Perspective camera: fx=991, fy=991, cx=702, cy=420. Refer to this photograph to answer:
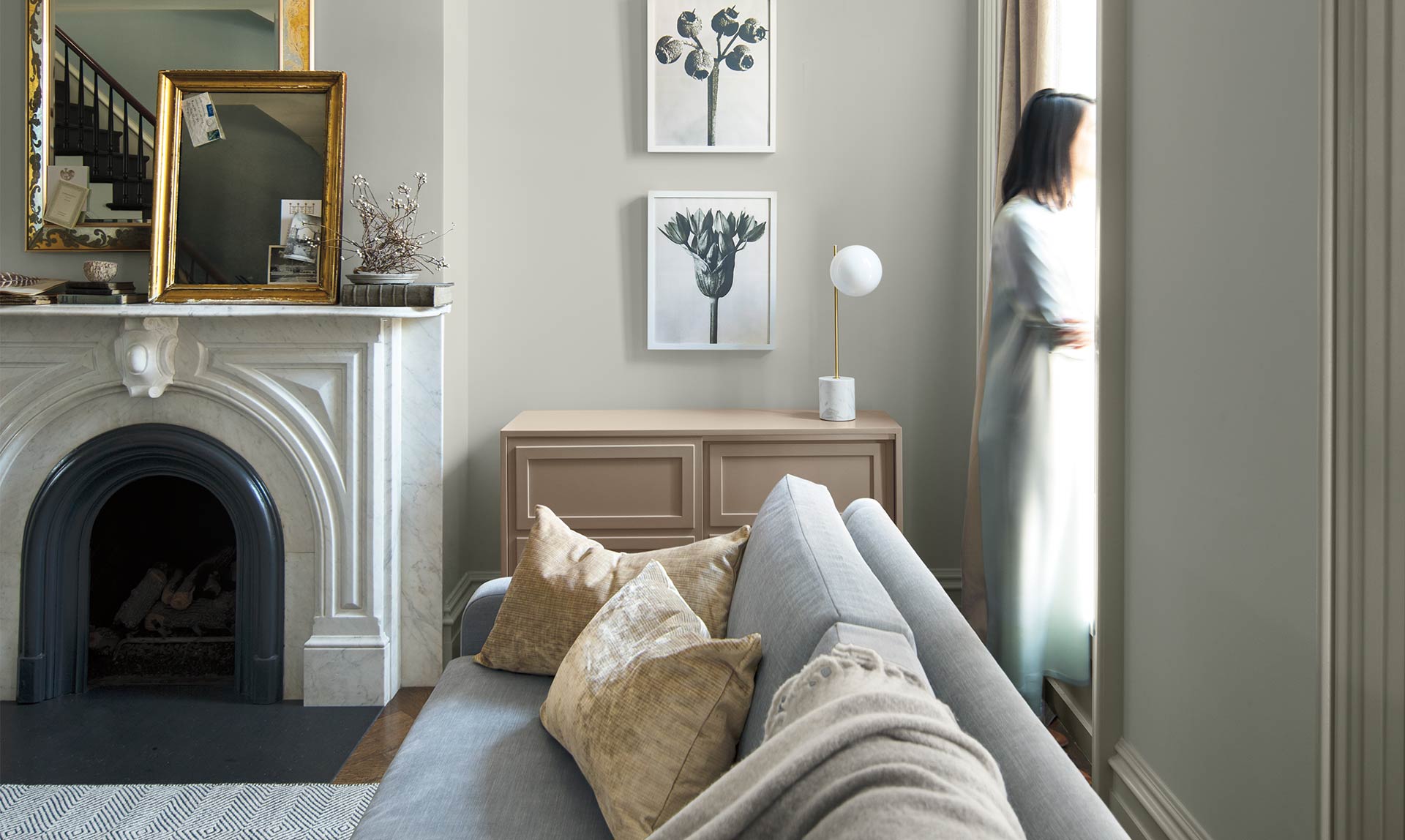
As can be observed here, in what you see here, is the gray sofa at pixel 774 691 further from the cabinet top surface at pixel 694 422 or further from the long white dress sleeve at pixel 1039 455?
the cabinet top surface at pixel 694 422

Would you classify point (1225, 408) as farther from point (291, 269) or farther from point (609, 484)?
point (291, 269)

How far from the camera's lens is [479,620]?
90.4 inches

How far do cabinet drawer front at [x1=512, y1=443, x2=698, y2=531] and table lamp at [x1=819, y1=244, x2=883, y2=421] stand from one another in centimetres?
52

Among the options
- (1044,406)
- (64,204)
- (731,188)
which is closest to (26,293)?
(64,204)

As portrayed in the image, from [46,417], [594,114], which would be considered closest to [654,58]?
[594,114]

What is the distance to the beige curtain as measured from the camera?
9.27ft

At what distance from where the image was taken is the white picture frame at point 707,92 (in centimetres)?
367

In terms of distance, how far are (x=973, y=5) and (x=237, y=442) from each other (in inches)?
119

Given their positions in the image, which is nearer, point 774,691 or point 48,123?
point 774,691

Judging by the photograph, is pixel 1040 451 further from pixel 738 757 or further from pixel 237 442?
pixel 237 442

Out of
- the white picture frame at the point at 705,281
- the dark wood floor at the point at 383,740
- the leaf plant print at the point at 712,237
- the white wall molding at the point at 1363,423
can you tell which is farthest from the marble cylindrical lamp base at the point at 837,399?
the white wall molding at the point at 1363,423

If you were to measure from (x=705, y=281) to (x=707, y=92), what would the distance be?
70cm

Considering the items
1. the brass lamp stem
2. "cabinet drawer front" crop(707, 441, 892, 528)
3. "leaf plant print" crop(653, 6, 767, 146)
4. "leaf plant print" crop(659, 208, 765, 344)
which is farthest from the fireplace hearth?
"leaf plant print" crop(653, 6, 767, 146)

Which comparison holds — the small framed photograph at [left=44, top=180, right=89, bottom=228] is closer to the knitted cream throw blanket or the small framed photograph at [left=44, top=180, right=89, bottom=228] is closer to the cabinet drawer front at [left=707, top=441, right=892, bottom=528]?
the cabinet drawer front at [left=707, top=441, right=892, bottom=528]
